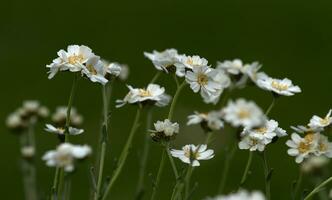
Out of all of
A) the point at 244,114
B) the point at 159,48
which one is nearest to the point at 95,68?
the point at 244,114

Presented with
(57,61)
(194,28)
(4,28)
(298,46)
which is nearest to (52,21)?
(4,28)

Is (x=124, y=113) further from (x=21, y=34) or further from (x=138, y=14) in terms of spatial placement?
(x=138, y=14)

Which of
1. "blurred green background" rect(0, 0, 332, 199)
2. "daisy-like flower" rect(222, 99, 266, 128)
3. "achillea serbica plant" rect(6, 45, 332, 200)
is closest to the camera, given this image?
"daisy-like flower" rect(222, 99, 266, 128)

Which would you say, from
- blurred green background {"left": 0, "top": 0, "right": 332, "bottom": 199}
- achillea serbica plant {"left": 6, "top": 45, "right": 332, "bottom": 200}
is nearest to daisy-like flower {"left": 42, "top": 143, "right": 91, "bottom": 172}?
achillea serbica plant {"left": 6, "top": 45, "right": 332, "bottom": 200}

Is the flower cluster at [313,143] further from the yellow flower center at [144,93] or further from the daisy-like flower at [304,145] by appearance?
the yellow flower center at [144,93]

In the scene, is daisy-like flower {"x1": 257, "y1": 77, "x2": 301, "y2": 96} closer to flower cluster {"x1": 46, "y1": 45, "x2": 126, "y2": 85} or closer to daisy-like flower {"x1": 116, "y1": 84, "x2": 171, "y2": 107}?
daisy-like flower {"x1": 116, "y1": 84, "x2": 171, "y2": 107}
